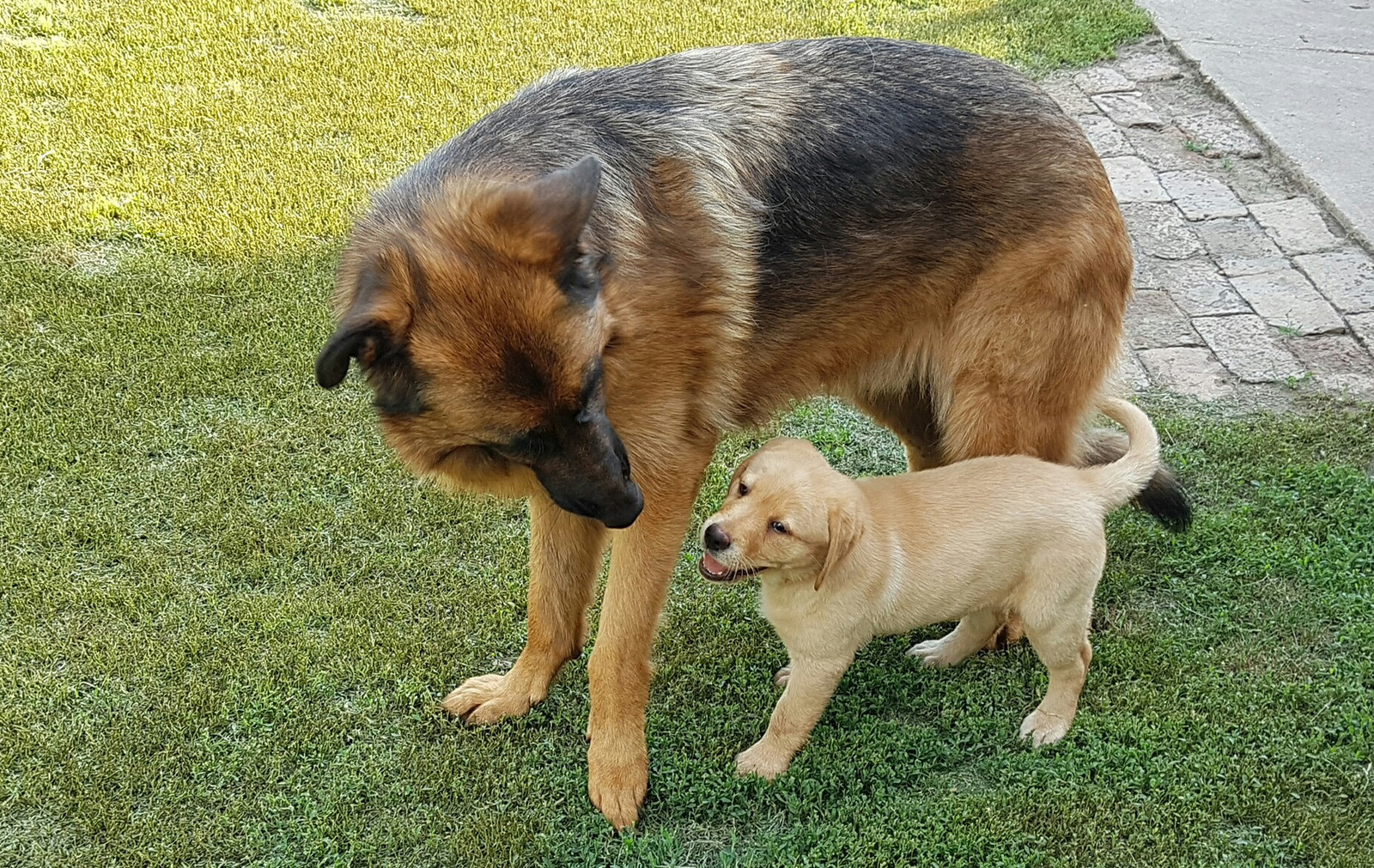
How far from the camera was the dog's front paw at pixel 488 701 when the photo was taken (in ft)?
11.7

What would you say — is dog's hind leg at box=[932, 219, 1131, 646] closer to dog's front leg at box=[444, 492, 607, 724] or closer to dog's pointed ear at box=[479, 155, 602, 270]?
dog's front leg at box=[444, 492, 607, 724]

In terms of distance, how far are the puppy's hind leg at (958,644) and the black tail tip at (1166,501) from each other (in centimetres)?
75

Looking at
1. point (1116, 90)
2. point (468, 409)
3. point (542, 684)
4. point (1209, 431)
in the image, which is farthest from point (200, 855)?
point (1116, 90)

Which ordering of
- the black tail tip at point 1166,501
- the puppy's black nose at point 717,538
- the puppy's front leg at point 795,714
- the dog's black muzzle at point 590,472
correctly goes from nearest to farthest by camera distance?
the dog's black muzzle at point 590,472
the puppy's black nose at point 717,538
the puppy's front leg at point 795,714
the black tail tip at point 1166,501

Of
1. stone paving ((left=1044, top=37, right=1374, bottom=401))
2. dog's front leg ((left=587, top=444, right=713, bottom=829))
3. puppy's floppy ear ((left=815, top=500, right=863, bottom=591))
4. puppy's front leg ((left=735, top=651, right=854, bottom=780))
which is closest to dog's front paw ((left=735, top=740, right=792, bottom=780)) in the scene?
puppy's front leg ((left=735, top=651, right=854, bottom=780))

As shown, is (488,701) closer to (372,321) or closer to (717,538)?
(717,538)

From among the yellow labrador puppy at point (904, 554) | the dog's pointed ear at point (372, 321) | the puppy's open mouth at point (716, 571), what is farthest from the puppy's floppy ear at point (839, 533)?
the dog's pointed ear at point (372, 321)

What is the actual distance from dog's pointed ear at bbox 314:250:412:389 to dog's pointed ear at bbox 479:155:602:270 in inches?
10.4

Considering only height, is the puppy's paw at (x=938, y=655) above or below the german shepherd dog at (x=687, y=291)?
below

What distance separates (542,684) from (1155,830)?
1.95 meters

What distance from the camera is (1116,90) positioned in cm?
783

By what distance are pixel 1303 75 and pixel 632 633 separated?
7.11 meters

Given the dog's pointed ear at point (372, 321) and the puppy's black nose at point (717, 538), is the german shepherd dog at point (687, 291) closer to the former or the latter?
the dog's pointed ear at point (372, 321)

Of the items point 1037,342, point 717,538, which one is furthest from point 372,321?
point 1037,342
